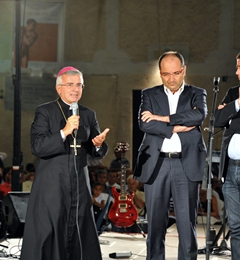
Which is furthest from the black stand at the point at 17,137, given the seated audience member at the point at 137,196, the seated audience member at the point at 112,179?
the seated audience member at the point at 112,179

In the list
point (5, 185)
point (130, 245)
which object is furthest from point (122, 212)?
point (5, 185)

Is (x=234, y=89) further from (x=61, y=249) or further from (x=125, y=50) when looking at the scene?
(x=125, y=50)

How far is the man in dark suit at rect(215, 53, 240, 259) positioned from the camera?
571 centimetres

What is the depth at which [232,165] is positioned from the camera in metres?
5.75

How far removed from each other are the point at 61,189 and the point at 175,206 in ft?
3.25

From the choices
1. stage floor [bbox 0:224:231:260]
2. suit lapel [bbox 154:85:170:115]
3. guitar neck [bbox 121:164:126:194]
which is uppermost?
suit lapel [bbox 154:85:170:115]

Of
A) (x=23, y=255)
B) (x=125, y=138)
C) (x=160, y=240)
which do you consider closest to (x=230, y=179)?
(x=160, y=240)

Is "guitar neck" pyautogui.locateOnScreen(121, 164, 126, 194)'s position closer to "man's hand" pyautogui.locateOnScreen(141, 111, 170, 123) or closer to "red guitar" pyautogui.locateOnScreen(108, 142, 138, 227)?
"red guitar" pyautogui.locateOnScreen(108, 142, 138, 227)

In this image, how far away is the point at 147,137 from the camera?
5.89 metres

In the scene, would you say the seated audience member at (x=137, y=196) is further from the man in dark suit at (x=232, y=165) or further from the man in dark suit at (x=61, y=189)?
the man in dark suit at (x=61, y=189)

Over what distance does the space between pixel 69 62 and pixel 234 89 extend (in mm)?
10528

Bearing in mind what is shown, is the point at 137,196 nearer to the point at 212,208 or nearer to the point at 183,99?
the point at 212,208

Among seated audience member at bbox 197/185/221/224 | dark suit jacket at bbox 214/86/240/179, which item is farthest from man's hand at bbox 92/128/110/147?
seated audience member at bbox 197/185/221/224

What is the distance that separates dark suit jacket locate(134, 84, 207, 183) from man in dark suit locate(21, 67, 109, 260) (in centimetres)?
42
